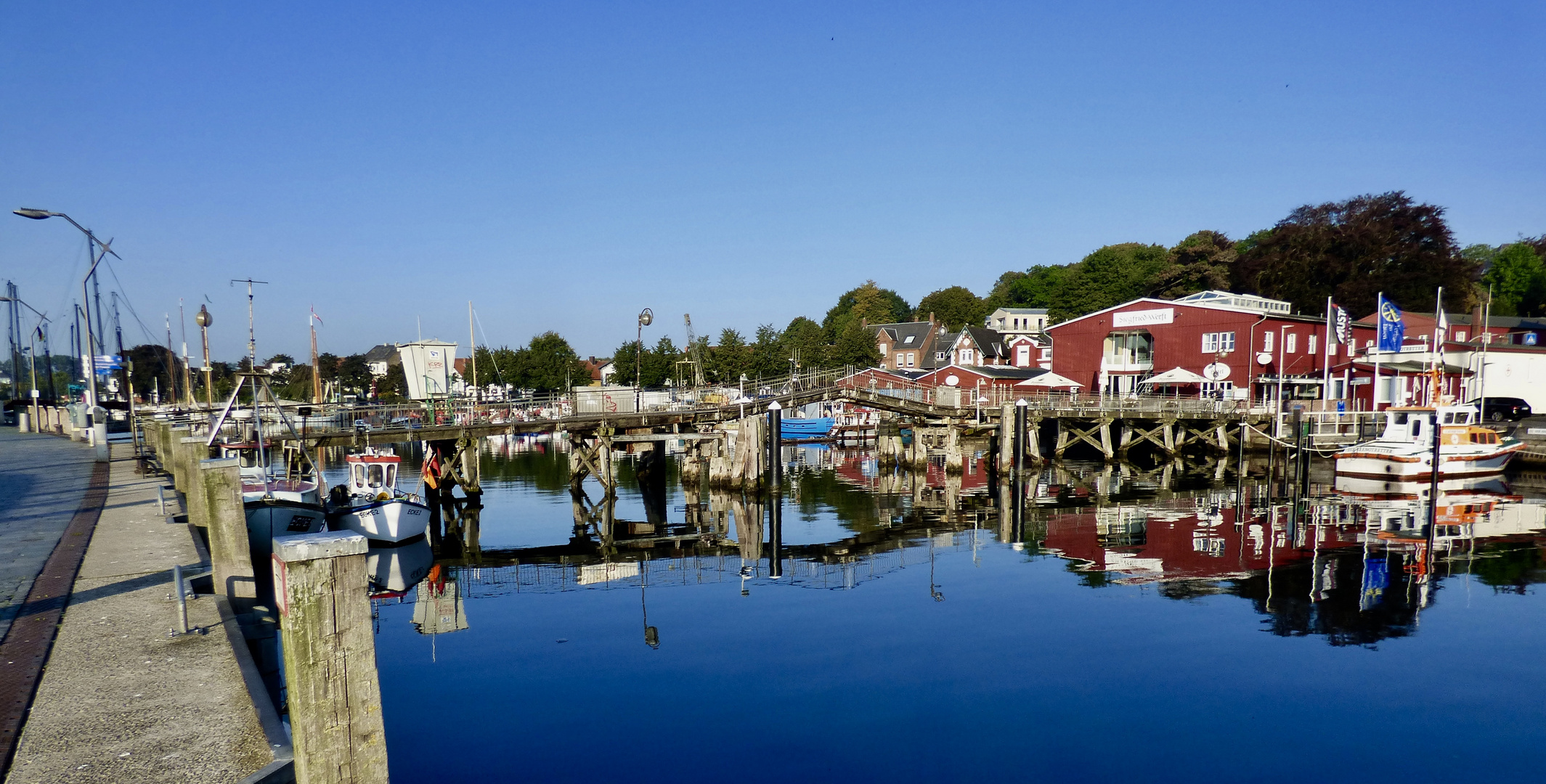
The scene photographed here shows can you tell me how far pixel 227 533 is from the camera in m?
13.0

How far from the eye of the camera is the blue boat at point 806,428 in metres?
64.5

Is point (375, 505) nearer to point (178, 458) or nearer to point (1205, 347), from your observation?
point (178, 458)

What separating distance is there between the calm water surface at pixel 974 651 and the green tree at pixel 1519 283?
7521 centimetres

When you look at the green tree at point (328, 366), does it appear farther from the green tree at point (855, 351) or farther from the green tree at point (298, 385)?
the green tree at point (855, 351)

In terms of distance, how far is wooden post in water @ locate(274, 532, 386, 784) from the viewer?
6.09m

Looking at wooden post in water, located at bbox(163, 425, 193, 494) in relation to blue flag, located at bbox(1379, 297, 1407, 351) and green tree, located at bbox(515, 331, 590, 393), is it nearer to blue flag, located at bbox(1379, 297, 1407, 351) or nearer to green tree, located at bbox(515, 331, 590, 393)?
blue flag, located at bbox(1379, 297, 1407, 351)

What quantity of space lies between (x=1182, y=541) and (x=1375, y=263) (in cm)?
6156

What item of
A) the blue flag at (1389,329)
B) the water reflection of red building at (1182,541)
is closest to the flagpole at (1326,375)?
the blue flag at (1389,329)

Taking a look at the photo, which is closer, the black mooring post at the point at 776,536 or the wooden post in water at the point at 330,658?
the wooden post in water at the point at 330,658

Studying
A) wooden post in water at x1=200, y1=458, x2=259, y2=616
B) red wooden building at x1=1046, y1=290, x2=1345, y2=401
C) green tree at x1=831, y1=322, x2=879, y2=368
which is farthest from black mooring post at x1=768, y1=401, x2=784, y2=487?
green tree at x1=831, y1=322, x2=879, y2=368

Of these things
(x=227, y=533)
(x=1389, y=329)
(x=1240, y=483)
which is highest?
(x=1389, y=329)

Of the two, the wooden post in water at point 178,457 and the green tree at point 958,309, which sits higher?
the green tree at point 958,309

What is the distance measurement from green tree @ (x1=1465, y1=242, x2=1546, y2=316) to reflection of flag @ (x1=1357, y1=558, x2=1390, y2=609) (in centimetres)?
8256

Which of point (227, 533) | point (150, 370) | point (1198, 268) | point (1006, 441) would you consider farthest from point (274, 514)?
point (150, 370)
